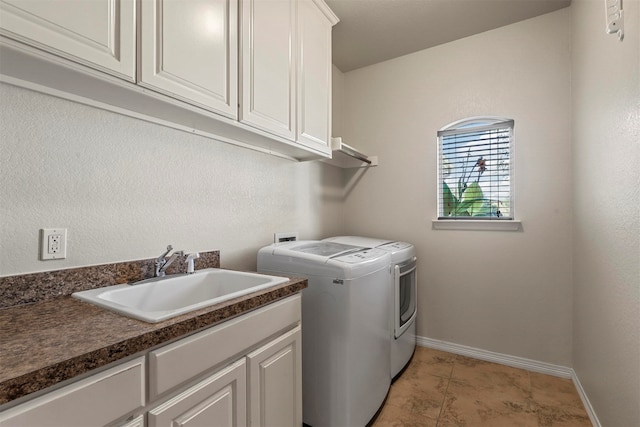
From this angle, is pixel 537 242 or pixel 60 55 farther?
pixel 537 242

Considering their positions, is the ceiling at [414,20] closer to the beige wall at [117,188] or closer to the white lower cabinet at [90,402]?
the beige wall at [117,188]

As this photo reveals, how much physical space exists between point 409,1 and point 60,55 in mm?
2032

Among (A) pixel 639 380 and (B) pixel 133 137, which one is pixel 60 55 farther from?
(A) pixel 639 380

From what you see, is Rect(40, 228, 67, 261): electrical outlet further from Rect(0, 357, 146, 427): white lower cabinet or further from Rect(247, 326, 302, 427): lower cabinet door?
Rect(247, 326, 302, 427): lower cabinet door

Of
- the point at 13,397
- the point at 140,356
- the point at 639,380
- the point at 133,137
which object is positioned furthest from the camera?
the point at 133,137

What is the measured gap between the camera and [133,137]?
1.29 m

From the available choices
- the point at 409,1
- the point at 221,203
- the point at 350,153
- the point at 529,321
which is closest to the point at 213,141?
the point at 221,203

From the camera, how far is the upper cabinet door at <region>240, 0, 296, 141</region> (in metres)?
1.40

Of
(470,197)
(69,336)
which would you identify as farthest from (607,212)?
(69,336)

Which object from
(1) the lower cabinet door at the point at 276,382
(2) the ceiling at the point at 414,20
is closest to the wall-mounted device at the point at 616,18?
(2) the ceiling at the point at 414,20

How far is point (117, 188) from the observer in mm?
1238

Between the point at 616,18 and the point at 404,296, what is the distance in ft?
5.90

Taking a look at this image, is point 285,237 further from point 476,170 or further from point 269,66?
point 476,170

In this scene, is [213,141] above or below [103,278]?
above
